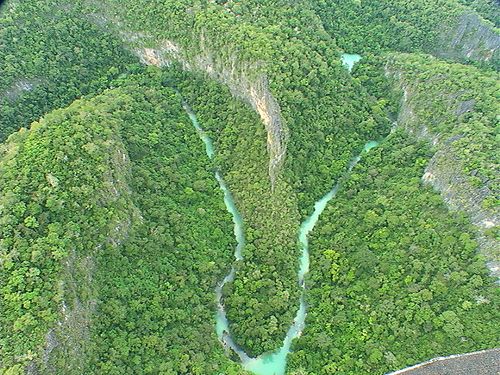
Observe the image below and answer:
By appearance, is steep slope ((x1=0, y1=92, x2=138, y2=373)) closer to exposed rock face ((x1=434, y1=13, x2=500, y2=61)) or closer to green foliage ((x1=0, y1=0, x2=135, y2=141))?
green foliage ((x1=0, y1=0, x2=135, y2=141))

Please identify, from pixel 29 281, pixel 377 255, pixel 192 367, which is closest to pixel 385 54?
pixel 377 255

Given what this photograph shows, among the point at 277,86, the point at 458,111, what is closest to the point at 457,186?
the point at 458,111

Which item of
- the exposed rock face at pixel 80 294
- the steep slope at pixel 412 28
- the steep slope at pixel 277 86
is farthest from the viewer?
the steep slope at pixel 412 28

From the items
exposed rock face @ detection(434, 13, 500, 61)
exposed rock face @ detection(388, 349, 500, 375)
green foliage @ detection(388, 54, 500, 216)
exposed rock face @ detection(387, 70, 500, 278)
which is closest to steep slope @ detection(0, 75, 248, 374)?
exposed rock face @ detection(388, 349, 500, 375)

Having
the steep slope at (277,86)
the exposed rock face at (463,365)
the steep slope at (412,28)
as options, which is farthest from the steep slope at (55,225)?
the steep slope at (412,28)

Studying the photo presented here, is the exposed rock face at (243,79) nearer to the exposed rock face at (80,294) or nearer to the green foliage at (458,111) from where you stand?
the exposed rock face at (80,294)

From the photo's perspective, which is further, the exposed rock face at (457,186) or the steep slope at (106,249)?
the exposed rock face at (457,186)

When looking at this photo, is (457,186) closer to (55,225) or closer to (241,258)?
(241,258)

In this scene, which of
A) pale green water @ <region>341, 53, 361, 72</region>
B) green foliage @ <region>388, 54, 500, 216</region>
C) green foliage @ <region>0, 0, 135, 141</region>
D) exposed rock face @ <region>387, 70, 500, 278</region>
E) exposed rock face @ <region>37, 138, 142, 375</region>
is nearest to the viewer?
exposed rock face @ <region>37, 138, 142, 375</region>
